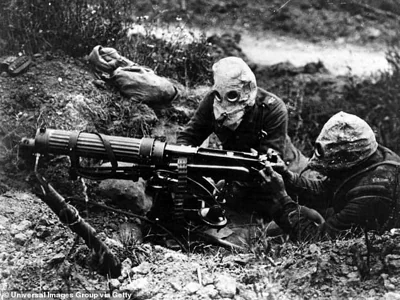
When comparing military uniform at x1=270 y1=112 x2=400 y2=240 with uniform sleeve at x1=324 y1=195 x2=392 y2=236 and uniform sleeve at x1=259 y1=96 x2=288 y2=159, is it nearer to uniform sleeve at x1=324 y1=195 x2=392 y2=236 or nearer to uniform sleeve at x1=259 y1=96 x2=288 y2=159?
uniform sleeve at x1=324 y1=195 x2=392 y2=236

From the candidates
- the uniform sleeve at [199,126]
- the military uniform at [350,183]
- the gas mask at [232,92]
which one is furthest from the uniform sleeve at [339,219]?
the uniform sleeve at [199,126]

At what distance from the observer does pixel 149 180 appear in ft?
16.3

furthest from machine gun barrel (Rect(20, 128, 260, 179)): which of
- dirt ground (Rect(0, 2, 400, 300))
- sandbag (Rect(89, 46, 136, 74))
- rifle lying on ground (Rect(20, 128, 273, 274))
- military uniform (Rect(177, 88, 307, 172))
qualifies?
sandbag (Rect(89, 46, 136, 74))

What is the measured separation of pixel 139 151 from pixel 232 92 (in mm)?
1327

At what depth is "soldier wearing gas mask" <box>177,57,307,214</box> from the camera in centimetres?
564

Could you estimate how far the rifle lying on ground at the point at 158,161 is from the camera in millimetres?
4691

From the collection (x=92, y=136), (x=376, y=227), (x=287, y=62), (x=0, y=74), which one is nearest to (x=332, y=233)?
(x=376, y=227)

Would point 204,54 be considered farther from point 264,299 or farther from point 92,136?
point 264,299

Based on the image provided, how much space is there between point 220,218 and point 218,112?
3.45 feet

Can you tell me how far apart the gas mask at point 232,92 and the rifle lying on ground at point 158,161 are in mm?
784

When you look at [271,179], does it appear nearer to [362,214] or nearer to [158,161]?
[362,214]

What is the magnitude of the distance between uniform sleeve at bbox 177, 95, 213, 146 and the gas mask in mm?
348

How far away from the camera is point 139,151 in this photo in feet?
15.5

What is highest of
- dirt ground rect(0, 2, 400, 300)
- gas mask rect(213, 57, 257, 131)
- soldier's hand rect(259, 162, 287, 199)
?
gas mask rect(213, 57, 257, 131)
